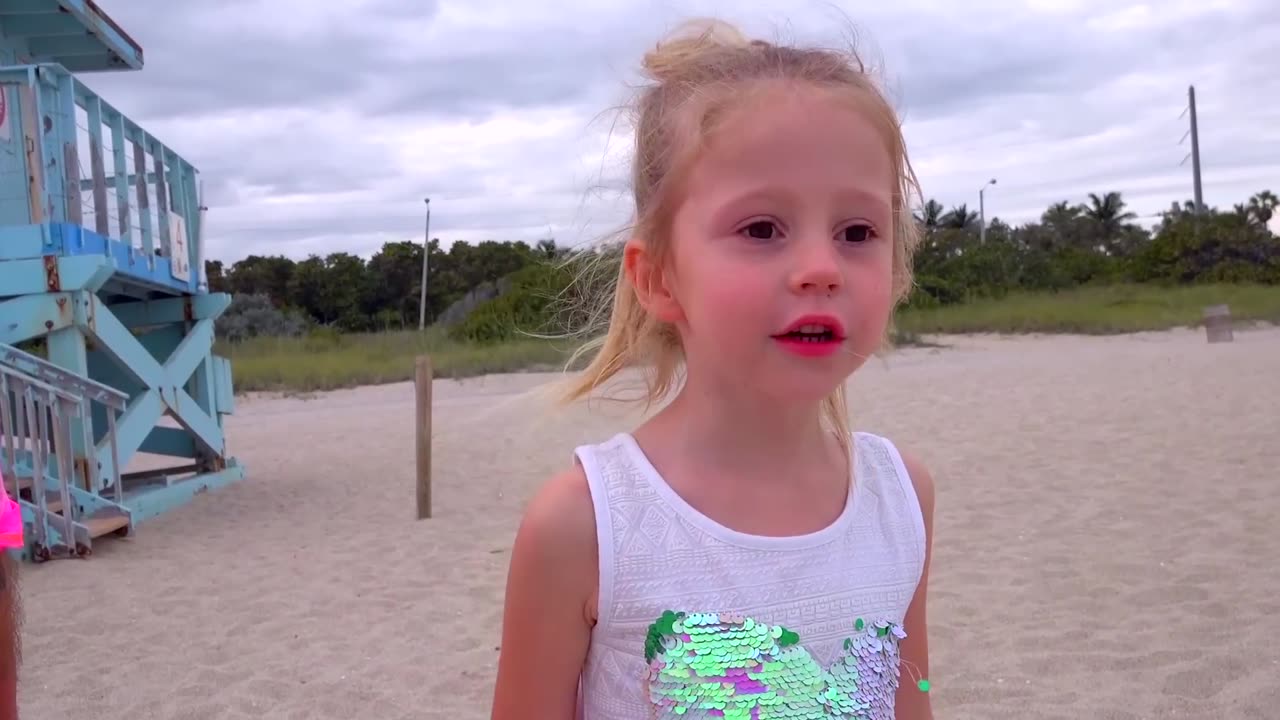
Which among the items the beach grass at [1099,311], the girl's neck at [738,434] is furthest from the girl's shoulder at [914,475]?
the beach grass at [1099,311]

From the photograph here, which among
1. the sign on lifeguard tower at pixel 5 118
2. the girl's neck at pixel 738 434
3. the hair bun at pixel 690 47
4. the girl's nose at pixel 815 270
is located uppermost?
the sign on lifeguard tower at pixel 5 118

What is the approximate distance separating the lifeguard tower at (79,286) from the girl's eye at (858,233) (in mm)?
5822

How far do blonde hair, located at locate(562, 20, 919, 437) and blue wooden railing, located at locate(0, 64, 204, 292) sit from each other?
6090 millimetres

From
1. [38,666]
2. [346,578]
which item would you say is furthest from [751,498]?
[346,578]

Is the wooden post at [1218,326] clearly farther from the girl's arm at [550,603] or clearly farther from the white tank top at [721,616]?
the girl's arm at [550,603]

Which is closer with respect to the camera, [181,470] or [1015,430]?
[181,470]

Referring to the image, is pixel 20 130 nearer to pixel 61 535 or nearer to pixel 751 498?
pixel 61 535

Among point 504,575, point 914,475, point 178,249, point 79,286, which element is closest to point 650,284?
point 914,475

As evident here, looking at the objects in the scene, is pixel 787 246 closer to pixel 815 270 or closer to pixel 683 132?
pixel 815 270

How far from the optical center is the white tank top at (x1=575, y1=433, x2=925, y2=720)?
1.31 m

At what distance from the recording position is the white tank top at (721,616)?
4.31 ft

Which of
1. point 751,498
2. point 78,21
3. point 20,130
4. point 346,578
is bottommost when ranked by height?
point 346,578

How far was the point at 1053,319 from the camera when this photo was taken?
26.0 metres

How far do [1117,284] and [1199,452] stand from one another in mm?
24597
